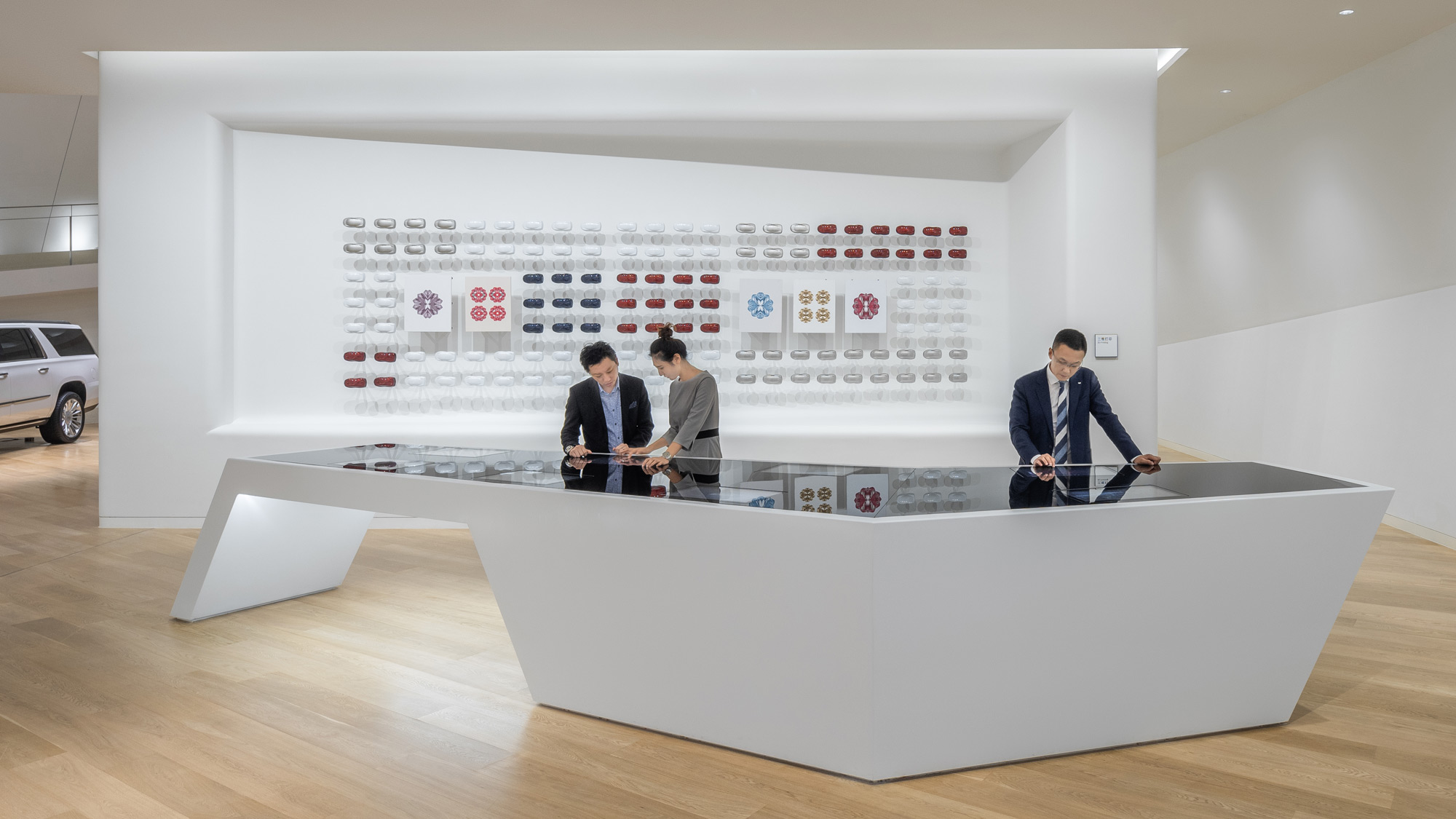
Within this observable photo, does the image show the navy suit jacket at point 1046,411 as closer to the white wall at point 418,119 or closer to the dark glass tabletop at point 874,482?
the dark glass tabletop at point 874,482

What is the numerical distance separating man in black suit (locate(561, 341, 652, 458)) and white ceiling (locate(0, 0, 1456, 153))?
197cm

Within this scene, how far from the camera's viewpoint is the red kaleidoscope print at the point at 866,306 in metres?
6.30

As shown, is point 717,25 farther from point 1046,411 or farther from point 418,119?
point 1046,411

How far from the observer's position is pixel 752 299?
629 cm

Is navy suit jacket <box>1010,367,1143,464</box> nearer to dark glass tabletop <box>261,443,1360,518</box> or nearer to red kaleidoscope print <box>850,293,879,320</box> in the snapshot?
dark glass tabletop <box>261,443,1360,518</box>

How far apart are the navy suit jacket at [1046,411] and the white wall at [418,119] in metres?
1.81

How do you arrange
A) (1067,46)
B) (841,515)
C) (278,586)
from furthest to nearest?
1. (1067,46)
2. (278,586)
3. (841,515)

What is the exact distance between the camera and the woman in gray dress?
420 centimetres

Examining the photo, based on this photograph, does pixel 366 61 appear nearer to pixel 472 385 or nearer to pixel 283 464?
pixel 472 385

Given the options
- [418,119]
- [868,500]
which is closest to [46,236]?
[418,119]

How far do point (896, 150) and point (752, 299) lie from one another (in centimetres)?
150

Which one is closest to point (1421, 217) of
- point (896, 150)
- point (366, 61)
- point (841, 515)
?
point (896, 150)

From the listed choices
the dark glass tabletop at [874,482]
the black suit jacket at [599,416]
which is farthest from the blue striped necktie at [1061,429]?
the black suit jacket at [599,416]

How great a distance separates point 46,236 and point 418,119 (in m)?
11.1
